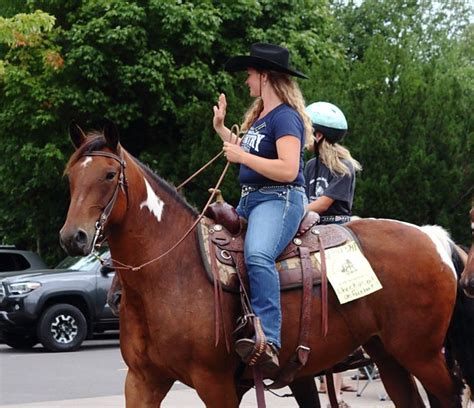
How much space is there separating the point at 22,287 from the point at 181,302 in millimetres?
10859

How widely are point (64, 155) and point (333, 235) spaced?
15.3 metres

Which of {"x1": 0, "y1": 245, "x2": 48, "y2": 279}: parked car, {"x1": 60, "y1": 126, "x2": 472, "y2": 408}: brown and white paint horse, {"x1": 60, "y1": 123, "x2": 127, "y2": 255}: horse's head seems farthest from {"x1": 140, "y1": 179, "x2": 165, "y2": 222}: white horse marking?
{"x1": 0, "y1": 245, "x2": 48, "y2": 279}: parked car

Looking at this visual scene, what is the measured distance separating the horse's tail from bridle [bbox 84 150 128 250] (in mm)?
2581

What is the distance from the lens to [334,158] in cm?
741

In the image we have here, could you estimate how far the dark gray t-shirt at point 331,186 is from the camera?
23.6 feet

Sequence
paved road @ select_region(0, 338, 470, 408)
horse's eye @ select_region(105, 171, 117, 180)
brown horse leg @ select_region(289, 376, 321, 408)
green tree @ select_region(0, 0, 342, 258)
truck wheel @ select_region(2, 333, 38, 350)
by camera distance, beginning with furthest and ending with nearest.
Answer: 1. green tree @ select_region(0, 0, 342, 258)
2. truck wheel @ select_region(2, 333, 38, 350)
3. paved road @ select_region(0, 338, 470, 408)
4. brown horse leg @ select_region(289, 376, 321, 408)
5. horse's eye @ select_region(105, 171, 117, 180)

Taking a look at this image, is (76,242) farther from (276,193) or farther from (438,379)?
(438,379)

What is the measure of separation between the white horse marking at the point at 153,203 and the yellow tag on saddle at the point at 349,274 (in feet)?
3.46

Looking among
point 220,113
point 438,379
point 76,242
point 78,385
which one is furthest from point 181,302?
point 78,385

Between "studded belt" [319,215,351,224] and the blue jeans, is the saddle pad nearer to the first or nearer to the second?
the blue jeans

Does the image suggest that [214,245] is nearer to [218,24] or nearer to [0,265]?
[0,265]

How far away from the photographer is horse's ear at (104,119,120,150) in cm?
542

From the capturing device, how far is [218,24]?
815 inches

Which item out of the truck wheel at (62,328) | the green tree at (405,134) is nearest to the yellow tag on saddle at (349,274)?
the truck wheel at (62,328)
